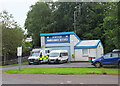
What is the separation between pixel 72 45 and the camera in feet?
120

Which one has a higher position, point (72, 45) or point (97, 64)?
point (72, 45)

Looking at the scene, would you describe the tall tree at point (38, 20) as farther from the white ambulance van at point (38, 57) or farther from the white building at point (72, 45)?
the white ambulance van at point (38, 57)

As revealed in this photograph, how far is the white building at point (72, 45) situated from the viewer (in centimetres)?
3491

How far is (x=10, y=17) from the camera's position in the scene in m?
36.8

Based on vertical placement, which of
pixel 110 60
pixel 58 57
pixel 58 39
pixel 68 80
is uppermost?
pixel 58 39

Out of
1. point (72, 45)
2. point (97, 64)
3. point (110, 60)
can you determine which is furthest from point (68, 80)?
point (72, 45)

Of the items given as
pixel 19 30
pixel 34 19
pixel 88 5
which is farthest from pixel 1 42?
pixel 88 5

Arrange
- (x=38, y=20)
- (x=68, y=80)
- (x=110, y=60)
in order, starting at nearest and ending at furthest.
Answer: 1. (x=68, y=80)
2. (x=110, y=60)
3. (x=38, y=20)

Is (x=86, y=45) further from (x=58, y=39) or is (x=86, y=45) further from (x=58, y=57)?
(x=58, y=57)

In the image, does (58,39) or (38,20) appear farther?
(38,20)

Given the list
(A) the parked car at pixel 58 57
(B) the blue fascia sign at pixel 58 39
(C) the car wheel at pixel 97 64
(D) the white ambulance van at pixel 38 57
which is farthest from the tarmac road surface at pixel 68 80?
(B) the blue fascia sign at pixel 58 39

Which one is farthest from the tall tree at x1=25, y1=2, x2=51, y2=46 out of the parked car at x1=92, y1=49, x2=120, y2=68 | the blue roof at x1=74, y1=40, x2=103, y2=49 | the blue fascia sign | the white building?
the parked car at x1=92, y1=49, x2=120, y2=68

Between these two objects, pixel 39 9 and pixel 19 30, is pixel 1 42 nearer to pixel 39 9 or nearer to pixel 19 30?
pixel 19 30

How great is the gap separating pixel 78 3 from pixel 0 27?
27.3 m
